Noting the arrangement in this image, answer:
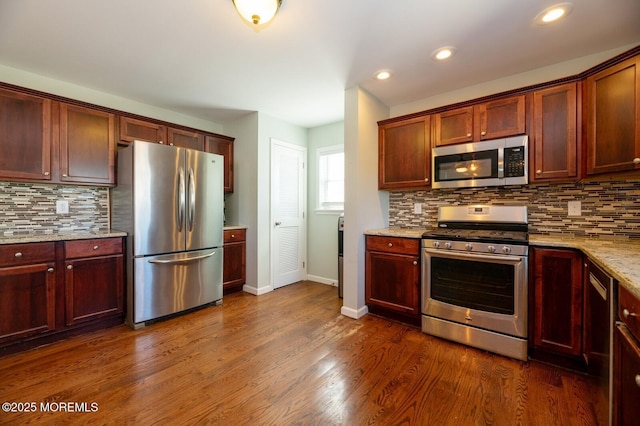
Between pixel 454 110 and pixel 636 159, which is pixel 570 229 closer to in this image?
pixel 636 159

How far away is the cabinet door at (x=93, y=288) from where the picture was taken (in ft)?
7.69

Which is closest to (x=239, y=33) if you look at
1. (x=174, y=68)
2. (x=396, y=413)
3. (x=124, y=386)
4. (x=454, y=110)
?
(x=174, y=68)

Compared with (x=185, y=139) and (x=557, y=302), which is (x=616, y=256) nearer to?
(x=557, y=302)

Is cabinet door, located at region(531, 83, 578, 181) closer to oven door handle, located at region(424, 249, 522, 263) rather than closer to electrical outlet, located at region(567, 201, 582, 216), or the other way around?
electrical outlet, located at region(567, 201, 582, 216)

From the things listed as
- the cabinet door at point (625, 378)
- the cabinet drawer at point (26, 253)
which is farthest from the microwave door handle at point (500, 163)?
the cabinet drawer at point (26, 253)

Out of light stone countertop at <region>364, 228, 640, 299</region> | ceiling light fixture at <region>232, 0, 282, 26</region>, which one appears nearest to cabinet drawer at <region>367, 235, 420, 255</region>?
light stone countertop at <region>364, 228, 640, 299</region>

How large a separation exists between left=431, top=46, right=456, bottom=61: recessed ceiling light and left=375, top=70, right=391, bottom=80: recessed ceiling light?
1.35 feet

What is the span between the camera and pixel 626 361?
1.05 m

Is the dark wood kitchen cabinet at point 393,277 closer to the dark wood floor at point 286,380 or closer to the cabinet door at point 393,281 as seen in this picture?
the cabinet door at point 393,281

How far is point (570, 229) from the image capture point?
2.31m

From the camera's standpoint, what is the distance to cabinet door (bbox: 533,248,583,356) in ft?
6.03

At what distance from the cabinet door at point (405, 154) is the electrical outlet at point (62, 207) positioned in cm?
327

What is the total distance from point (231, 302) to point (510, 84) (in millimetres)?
3749

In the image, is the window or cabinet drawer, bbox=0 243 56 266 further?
the window
